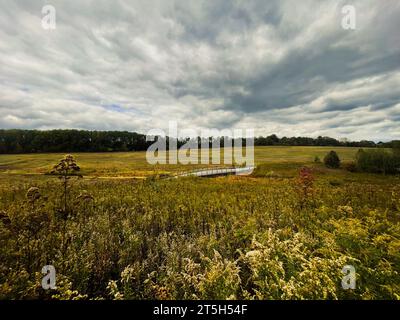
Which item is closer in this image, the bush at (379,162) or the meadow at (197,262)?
the meadow at (197,262)

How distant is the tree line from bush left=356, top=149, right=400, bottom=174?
13480mm

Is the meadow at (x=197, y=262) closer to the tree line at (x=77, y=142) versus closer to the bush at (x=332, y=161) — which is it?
the bush at (x=332, y=161)

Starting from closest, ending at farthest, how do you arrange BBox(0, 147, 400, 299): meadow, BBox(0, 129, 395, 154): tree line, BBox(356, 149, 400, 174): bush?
1. BBox(0, 147, 400, 299): meadow
2. BBox(356, 149, 400, 174): bush
3. BBox(0, 129, 395, 154): tree line

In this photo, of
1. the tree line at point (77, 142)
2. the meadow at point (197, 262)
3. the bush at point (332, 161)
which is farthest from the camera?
the tree line at point (77, 142)

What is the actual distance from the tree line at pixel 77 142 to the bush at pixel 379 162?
13.5 metres

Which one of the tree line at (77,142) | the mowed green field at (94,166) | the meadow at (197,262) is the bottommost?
the mowed green field at (94,166)

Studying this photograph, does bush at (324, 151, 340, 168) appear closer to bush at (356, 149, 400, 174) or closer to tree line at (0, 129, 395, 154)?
bush at (356, 149, 400, 174)

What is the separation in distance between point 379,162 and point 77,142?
9371cm

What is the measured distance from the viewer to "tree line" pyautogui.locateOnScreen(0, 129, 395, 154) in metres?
63.0

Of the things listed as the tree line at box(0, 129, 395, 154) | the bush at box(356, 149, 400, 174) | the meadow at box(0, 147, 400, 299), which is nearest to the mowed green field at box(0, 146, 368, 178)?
the tree line at box(0, 129, 395, 154)

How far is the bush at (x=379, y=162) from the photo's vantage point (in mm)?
46344

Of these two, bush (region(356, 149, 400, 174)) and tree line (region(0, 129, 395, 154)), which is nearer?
bush (region(356, 149, 400, 174))

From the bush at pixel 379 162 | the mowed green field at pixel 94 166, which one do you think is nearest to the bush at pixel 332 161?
the bush at pixel 379 162
